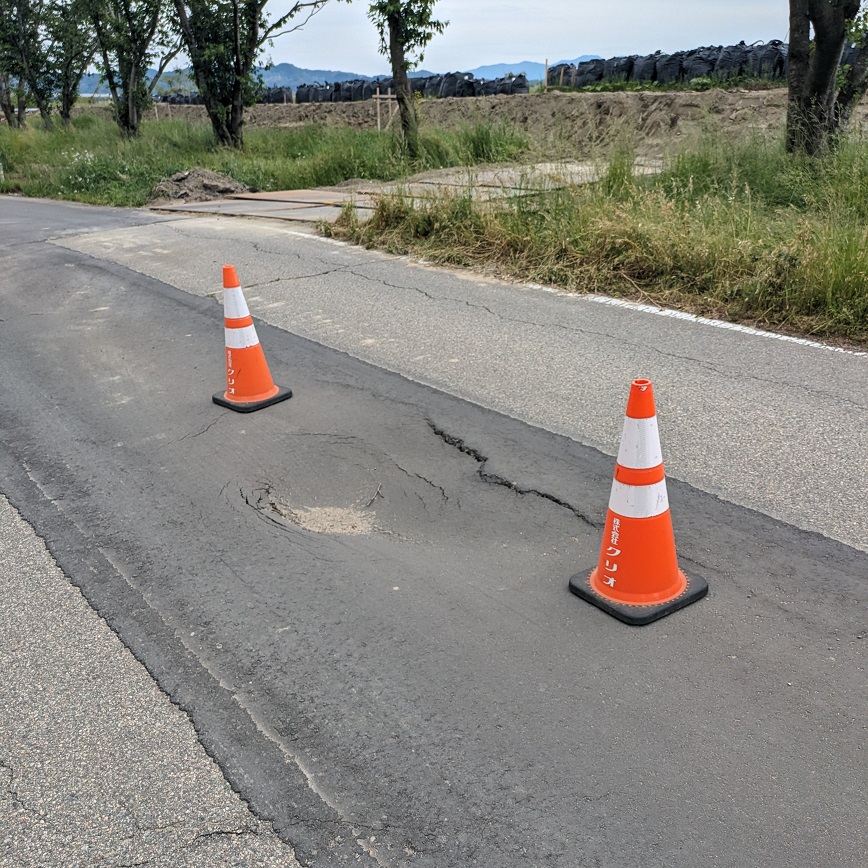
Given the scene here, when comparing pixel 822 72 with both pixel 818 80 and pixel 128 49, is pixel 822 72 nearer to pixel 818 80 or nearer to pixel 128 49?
pixel 818 80

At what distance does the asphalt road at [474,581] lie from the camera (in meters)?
2.28

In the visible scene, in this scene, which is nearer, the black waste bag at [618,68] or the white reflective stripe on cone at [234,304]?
the white reflective stripe on cone at [234,304]

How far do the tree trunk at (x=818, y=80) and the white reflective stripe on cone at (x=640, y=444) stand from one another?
8.40 meters

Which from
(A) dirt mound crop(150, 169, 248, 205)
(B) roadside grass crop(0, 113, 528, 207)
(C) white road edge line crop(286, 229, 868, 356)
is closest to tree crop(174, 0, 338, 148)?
(B) roadside grass crop(0, 113, 528, 207)

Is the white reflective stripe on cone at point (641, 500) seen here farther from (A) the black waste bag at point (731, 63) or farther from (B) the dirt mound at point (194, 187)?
(A) the black waste bag at point (731, 63)

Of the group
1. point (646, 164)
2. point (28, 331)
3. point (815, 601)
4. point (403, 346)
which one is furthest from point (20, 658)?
point (646, 164)

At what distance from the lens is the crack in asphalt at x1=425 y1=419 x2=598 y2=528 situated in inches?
151

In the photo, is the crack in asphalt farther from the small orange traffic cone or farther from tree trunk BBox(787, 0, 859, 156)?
tree trunk BBox(787, 0, 859, 156)

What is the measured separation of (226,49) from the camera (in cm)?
2195

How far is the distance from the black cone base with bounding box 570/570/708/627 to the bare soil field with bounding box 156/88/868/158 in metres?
7.30

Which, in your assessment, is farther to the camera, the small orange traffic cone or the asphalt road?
the small orange traffic cone

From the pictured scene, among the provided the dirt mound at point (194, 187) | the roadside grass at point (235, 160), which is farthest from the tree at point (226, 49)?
the dirt mound at point (194, 187)

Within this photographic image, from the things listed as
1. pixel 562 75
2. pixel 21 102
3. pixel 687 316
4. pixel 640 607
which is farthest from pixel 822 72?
pixel 21 102

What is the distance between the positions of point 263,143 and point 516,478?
21.8 metres
